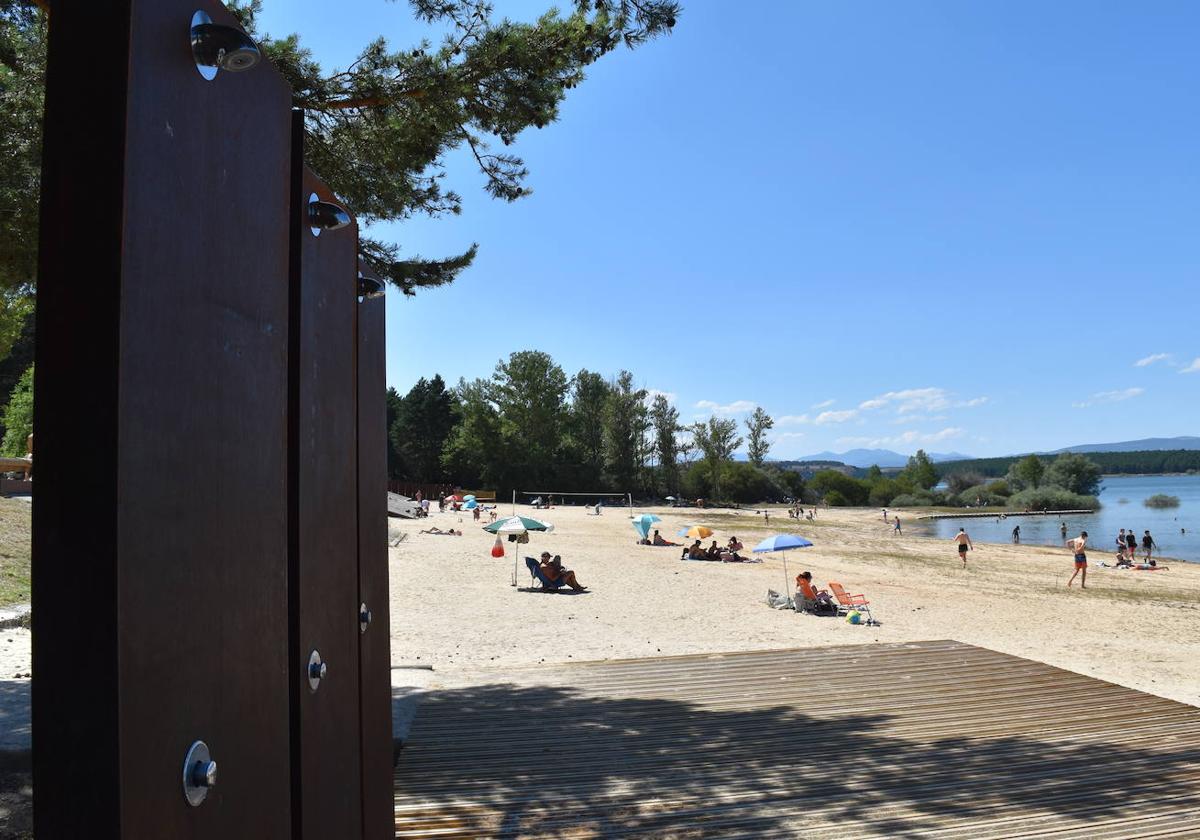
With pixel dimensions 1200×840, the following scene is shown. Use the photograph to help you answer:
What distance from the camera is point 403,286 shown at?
24.1 ft

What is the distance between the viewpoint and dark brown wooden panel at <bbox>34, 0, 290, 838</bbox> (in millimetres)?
964

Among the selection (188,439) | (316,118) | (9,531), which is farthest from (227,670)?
(9,531)

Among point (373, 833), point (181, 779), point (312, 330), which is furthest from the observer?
point (373, 833)

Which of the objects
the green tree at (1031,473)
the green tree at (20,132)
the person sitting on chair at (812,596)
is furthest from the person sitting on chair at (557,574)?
the green tree at (1031,473)

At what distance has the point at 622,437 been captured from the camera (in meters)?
76.1

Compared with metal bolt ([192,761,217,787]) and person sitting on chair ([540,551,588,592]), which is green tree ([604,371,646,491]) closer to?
person sitting on chair ([540,551,588,592])

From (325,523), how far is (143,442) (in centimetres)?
99

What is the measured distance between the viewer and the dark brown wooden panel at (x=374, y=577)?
2502 mm

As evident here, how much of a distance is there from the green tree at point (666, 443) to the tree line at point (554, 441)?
100 mm

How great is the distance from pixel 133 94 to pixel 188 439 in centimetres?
48

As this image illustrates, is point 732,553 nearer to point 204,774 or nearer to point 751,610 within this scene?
point 751,610

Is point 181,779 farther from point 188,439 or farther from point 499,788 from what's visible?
point 499,788

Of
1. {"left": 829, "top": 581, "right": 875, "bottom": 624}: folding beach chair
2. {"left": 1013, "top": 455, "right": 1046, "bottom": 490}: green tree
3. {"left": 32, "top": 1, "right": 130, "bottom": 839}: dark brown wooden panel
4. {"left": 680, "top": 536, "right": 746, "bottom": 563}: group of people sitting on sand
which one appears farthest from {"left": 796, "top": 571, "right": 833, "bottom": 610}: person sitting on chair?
{"left": 1013, "top": 455, "right": 1046, "bottom": 490}: green tree

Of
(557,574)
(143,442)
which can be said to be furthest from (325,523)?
(557,574)
